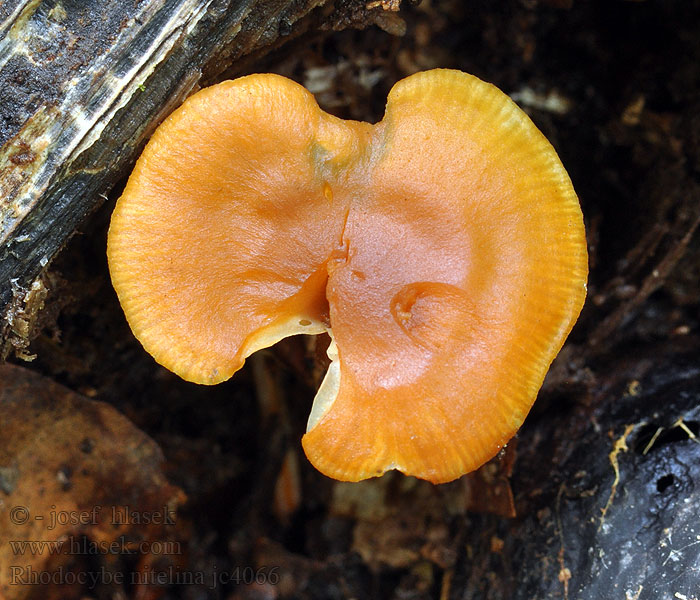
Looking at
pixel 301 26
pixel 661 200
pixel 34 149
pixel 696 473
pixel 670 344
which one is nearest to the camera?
pixel 34 149

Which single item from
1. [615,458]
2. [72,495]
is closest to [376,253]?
[615,458]

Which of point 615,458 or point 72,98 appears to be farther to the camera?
point 615,458

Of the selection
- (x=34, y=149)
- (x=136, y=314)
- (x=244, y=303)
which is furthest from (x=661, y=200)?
(x=34, y=149)

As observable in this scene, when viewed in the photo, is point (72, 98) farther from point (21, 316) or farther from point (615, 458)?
point (615, 458)

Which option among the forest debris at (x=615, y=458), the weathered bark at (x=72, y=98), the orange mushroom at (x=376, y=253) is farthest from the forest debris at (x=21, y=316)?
the forest debris at (x=615, y=458)

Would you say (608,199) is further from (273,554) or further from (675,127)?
(273,554)

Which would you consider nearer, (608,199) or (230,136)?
(230,136)

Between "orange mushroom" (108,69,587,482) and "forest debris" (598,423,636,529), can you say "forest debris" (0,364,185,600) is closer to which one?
"orange mushroom" (108,69,587,482)

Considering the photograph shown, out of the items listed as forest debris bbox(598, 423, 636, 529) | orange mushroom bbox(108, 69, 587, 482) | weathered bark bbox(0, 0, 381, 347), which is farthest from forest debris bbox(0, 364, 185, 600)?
forest debris bbox(598, 423, 636, 529)
